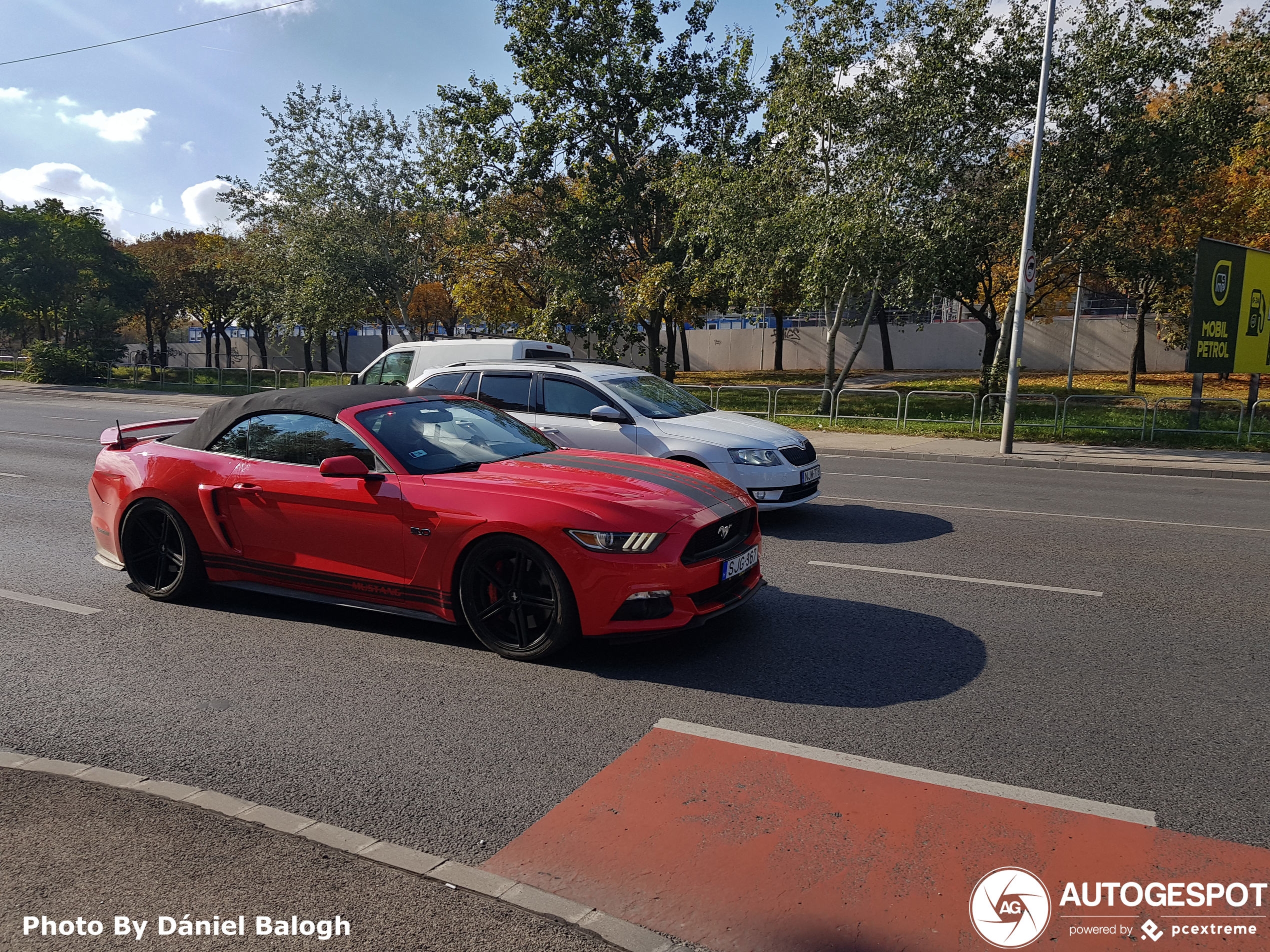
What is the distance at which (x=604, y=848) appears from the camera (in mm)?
3215

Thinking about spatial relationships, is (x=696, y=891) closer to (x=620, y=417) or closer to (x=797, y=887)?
(x=797, y=887)

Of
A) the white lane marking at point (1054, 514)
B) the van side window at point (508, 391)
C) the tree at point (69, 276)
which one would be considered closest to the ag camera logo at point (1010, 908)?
the van side window at point (508, 391)

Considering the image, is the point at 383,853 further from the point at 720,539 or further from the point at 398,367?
the point at 398,367

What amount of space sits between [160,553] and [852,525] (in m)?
6.62

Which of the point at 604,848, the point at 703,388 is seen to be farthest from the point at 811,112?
the point at 604,848

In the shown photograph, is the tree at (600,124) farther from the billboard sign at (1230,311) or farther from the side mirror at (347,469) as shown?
the side mirror at (347,469)

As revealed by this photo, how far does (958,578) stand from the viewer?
715cm

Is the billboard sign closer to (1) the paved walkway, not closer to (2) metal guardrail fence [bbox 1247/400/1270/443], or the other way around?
(2) metal guardrail fence [bbox 1247/400/1270/443]

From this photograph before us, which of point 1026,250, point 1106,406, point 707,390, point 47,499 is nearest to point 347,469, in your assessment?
point 47,499

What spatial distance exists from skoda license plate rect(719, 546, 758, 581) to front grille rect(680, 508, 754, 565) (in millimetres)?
52

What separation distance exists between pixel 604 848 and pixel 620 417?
20.5ft

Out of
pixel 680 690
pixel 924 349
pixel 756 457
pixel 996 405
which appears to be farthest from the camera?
pixel 924 349

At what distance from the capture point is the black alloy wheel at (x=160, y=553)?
6.16 meters

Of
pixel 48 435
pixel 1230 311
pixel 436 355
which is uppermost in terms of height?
pixel 1230 311
